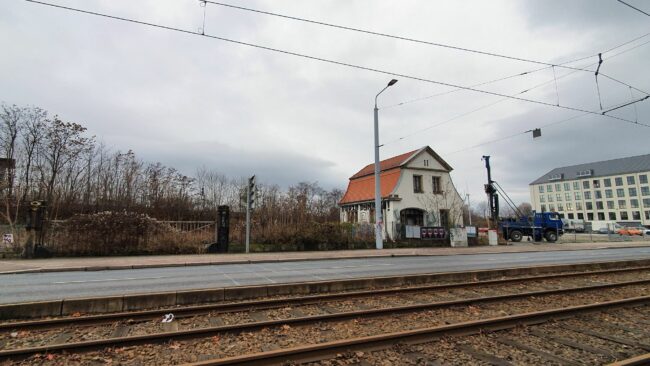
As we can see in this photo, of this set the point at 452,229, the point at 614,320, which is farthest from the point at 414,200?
the point at 614,320

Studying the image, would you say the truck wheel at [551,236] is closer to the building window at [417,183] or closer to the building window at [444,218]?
the building window at [444,218]

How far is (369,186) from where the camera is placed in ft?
115

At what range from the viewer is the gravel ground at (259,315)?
18.3 feet

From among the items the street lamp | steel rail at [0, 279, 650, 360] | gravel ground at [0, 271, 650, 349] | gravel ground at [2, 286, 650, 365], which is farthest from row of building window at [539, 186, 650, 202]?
steel rail at [0, 279, 650, 360]

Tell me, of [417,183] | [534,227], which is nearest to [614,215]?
[534,227]

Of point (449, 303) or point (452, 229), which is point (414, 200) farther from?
point (449, 303)

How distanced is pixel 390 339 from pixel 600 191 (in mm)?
115866

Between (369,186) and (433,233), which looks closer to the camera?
(433,233)

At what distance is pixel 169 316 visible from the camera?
259 inches

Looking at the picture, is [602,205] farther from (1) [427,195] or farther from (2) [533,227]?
(1) [427,195]

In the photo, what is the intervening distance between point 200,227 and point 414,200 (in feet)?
64.6

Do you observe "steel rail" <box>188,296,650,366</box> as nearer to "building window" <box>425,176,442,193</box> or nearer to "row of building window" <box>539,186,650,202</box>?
"building window" <box>425,176,442,193</box>

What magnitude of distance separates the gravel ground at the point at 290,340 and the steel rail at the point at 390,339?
1.13ft

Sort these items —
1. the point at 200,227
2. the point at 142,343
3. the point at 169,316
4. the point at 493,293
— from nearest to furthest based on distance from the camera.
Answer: the point at 142,343 < the point at 169,316 < the point at 493,293 < the point at 200,227
